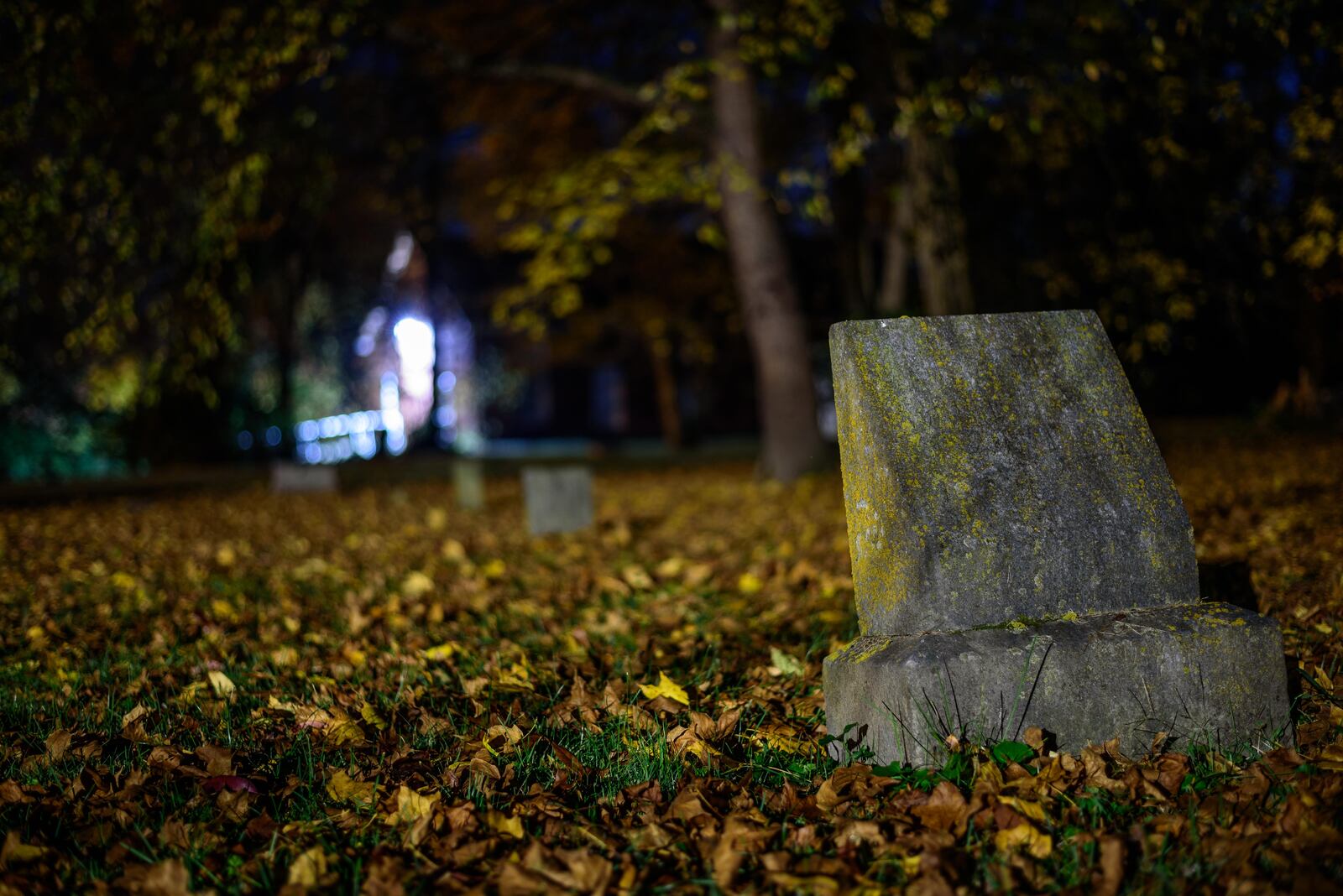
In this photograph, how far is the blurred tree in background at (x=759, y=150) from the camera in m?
7.17

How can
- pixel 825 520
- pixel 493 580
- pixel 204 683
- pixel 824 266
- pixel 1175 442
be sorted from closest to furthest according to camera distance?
pixel 204 683 → pixel 493 580 → pixel 825 520 → pixel 1175 442 → pixel 824 266

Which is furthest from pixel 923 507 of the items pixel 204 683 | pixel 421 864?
pixel 204 683

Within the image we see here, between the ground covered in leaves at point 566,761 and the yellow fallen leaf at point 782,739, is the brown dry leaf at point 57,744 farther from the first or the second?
the yellow fallen leaf at point 782,739

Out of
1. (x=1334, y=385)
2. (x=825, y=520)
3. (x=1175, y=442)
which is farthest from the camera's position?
(x=1334, y=385)

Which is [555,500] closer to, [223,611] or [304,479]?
[223,611]

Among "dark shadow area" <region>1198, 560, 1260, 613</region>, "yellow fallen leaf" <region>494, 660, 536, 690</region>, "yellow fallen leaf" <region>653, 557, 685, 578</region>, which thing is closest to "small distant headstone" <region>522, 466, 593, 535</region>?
"yellow fallen leaf" <region>653, 557, 685, 578</region>

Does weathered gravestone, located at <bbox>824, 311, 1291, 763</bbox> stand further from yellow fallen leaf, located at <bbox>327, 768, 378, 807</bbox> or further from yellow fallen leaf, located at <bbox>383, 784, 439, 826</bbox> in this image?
yellow fallen leaf, located at <bbox>327, 768, 378, 807</bbox>

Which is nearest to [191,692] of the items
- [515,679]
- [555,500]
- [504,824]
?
[515,679]

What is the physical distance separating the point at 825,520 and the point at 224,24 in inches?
272

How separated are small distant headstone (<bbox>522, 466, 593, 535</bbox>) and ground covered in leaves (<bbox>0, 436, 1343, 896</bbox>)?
2583 mm

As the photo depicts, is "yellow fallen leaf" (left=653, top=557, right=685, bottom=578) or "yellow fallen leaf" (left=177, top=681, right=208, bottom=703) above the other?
"yellow fallen leaf" (left=177, top=681, right=208, bottom=703)

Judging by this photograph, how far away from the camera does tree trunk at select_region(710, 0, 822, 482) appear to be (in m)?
12.3

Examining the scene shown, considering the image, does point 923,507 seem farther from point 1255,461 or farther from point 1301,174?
point 1255,461

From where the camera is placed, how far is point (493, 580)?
613 cm
